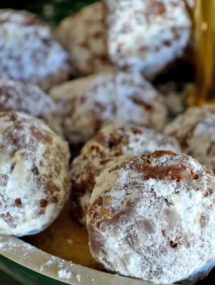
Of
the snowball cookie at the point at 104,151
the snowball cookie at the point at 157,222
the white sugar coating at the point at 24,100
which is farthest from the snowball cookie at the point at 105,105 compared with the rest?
A: the snowball cookie at the point at 157,222

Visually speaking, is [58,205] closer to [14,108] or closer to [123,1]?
[14,108]

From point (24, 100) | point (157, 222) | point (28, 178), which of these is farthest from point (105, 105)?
point (157, 222)

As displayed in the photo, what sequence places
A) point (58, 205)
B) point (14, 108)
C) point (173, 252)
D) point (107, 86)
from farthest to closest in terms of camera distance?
point (107, 86) < point (14, 108) < point (58, 205) < point (173, 252)

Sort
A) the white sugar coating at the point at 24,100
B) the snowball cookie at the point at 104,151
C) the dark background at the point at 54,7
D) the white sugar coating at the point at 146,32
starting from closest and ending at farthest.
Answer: the snowball cookie at the point at 104,151
the white sugar coating at the point at 24,100
the white sugar coating at the point at 146,32
the dark background at the point at 54,7

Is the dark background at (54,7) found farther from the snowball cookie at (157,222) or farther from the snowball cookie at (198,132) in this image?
the snowball cookie at (157,222)

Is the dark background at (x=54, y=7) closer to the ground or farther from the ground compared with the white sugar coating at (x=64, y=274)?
farther from the ground

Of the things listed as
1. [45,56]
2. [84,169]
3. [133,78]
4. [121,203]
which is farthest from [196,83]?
[121,203]
